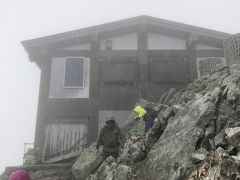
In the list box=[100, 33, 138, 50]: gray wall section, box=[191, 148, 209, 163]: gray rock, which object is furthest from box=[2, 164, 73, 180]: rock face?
box=[100, 33, 138, 50]: gray wall section

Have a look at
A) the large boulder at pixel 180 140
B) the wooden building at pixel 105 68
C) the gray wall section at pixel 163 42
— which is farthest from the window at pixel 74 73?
the large boulder at pixel 180 140

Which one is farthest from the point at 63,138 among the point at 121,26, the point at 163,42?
the point at 163,42

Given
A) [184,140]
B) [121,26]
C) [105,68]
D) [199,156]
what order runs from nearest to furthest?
[199,156]
[184,140]
[105,68]
[121,26]

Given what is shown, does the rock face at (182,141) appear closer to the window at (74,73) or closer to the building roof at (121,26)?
the window at (74,73)

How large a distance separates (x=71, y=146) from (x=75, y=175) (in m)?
4.01

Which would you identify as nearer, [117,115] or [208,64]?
[117,115]

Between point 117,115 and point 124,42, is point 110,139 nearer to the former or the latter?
point 117,115

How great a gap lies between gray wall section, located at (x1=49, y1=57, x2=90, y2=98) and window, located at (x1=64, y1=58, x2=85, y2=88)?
0.17m

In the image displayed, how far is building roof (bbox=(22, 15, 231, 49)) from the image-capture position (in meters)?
19.3

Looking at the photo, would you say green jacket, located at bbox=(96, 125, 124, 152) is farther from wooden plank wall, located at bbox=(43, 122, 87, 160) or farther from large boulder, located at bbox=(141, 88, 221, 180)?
wooden plank wall, located at bbox=(43, 122, 87, 160)

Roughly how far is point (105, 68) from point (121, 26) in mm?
2566

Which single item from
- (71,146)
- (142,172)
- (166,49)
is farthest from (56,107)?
(142,172)

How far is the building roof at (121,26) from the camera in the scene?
63.3 feet

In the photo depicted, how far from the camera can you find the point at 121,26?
19.7 m
